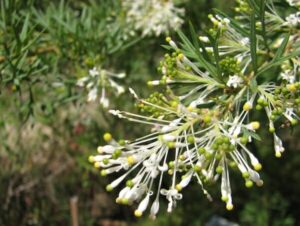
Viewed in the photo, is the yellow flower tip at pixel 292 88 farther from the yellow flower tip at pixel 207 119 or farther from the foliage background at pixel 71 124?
the foliage background at pixel 71 124

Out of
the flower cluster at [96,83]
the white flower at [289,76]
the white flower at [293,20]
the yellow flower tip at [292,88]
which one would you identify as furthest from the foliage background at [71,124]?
A: the yellow flower tip at [292,88]

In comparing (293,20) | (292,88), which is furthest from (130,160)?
(293,20)

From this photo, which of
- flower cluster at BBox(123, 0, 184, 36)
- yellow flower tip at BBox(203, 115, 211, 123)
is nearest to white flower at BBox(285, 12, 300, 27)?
yellow flower tip at BBox(203, 115, 211, 123)

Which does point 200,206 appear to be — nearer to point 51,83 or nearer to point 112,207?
point 112,207

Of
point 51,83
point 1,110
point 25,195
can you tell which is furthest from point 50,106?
point 25,195

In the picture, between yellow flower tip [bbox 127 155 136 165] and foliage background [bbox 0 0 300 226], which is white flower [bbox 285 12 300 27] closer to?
foliage background [bbox 0 0 300 226]

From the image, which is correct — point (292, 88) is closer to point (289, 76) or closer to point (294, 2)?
point (289, 76)
